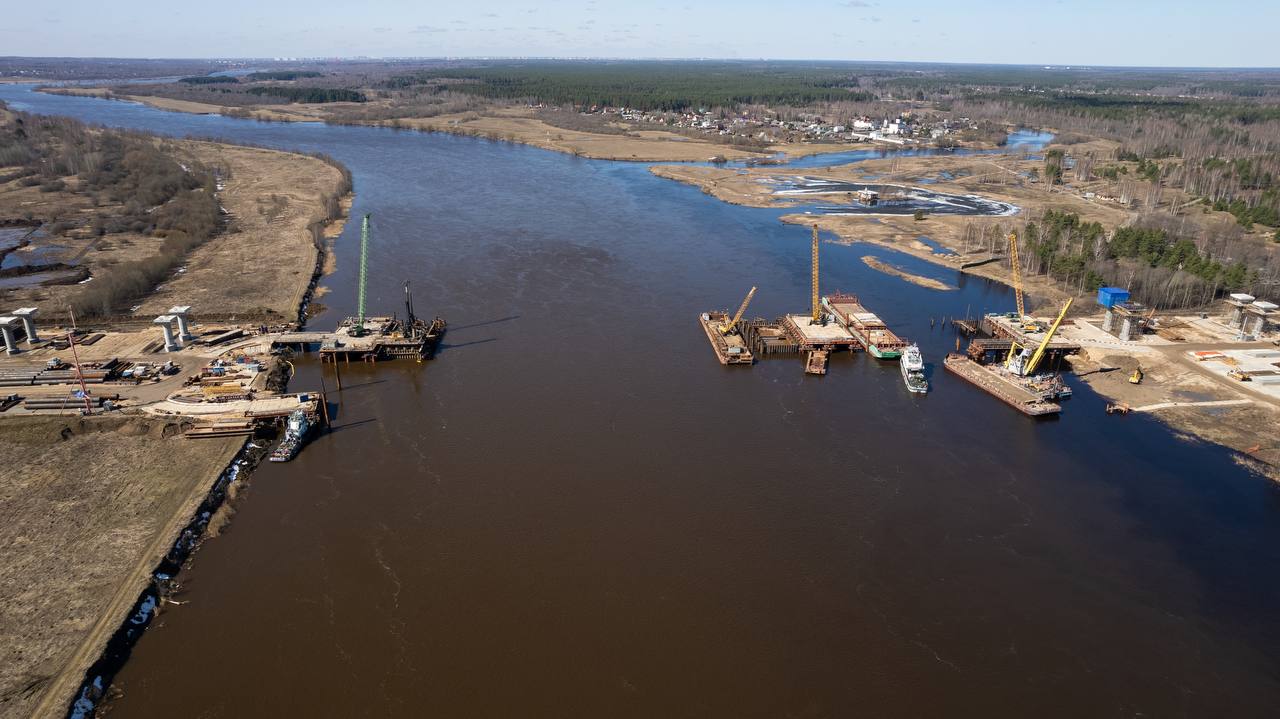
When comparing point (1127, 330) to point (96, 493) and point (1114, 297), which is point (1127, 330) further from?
point (96, 493)

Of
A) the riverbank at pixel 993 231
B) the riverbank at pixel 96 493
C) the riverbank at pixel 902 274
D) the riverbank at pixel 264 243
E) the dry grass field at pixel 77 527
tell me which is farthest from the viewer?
the riverbank at pixel 902 274

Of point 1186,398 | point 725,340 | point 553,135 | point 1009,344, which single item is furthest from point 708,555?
point 553,135

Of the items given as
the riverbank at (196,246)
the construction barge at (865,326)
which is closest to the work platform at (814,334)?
the construction barge at (865,326)

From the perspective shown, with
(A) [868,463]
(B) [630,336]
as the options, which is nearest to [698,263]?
(B) [630,336]

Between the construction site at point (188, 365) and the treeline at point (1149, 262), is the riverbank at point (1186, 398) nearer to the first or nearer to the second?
the treeline at point (1149, 262)

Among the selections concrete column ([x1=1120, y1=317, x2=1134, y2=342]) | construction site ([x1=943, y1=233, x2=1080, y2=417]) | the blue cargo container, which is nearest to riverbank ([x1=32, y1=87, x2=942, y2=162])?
construction site ([x1=943, y1=233, x2=1080, y2=417])

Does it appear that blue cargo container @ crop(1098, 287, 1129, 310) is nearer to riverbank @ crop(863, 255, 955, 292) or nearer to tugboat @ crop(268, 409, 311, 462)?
riverbank @ crop(863, 255, 955, 292)

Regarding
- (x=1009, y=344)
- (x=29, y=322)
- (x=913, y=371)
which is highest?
(x=29, y=322)
